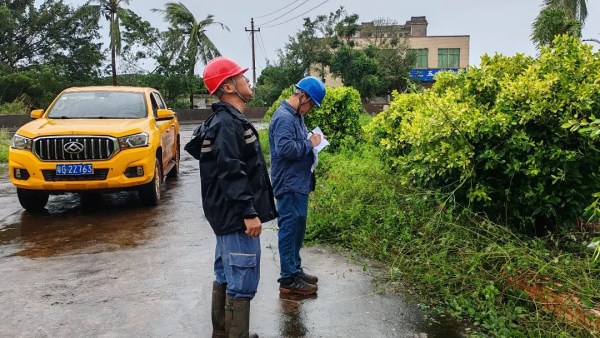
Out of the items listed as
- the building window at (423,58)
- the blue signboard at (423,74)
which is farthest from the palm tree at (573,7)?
the building window at (423,58)

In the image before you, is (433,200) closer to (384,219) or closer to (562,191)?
(384,219)

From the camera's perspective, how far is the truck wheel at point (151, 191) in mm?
7859

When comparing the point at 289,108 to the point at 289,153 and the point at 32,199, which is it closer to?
the point at 289,153

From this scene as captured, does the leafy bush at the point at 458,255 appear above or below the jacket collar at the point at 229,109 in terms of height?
below

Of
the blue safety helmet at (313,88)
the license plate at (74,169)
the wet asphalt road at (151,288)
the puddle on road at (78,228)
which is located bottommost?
the puddle on road at (78,228)

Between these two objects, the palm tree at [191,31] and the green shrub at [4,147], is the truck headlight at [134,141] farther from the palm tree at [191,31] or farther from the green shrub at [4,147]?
the palm tree at [191,31]

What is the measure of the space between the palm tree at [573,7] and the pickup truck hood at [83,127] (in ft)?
66.5

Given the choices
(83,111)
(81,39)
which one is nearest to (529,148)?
(83,111)

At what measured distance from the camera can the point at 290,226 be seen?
4.41 metres

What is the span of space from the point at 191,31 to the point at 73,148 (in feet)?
95.4

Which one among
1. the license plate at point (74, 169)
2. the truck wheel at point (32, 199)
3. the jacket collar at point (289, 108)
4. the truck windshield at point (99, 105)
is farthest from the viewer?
the truck windshield at point (99, 105)

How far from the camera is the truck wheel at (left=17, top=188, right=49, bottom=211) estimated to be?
765 centimetres

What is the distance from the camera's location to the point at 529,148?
4.51 metres

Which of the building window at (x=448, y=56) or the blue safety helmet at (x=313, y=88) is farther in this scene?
the building window at (x=448, y=56)
